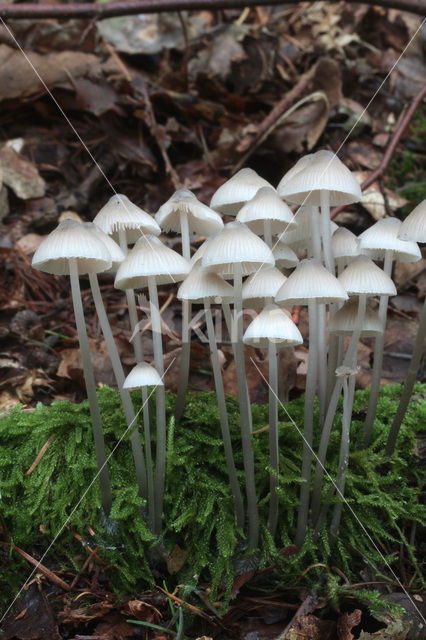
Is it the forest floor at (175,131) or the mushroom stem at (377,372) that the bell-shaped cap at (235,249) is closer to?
the mushroom stem at (377,372)

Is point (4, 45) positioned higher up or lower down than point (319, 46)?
lower down

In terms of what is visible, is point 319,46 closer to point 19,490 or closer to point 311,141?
point 311,141

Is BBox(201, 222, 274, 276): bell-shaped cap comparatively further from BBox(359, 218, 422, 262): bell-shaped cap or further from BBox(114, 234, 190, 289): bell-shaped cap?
BBox(359, 218, 422, 262): bell-shaped cap

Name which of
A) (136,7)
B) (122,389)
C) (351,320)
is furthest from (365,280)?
(136,7)

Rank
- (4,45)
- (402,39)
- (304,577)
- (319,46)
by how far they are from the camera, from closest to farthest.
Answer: (304,577), (4,45), (319,46), (402,39)

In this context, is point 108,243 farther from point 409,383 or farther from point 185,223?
point 409,383

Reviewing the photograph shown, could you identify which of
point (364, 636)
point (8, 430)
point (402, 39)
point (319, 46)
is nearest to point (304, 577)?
point (364, 636)
